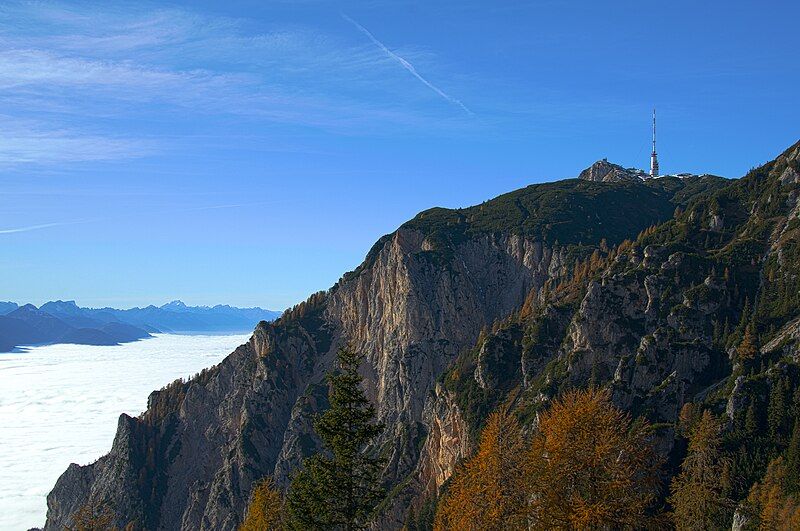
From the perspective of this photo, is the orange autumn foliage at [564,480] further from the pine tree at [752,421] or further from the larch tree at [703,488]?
the pine tree at [752,421]

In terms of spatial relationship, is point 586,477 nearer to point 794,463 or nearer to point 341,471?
point 341,471

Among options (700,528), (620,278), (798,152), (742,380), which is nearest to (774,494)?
(700,528)

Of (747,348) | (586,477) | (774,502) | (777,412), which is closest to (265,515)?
(586,477)

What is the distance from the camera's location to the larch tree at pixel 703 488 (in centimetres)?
6900

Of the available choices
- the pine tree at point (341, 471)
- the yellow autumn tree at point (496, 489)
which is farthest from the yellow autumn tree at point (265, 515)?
the yellow autumn tree at point (496, 489)

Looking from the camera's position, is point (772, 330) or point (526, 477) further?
point (772, 330)

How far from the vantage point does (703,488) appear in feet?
236

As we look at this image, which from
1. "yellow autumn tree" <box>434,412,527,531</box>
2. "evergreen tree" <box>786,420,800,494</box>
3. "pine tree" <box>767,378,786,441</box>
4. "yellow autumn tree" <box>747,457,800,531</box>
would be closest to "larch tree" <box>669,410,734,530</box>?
"yellow autumn tree" <box>747,457,800,531</box>

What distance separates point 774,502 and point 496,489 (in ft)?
154

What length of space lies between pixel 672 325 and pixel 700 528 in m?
65.8

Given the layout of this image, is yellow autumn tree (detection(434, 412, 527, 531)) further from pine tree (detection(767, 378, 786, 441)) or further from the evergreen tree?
pine tree (detection(767, 378, 786, 441))

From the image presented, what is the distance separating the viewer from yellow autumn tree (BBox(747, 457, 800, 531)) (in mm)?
70050

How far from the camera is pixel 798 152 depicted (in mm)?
155750

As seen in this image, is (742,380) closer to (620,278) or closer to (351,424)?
(620,278)
